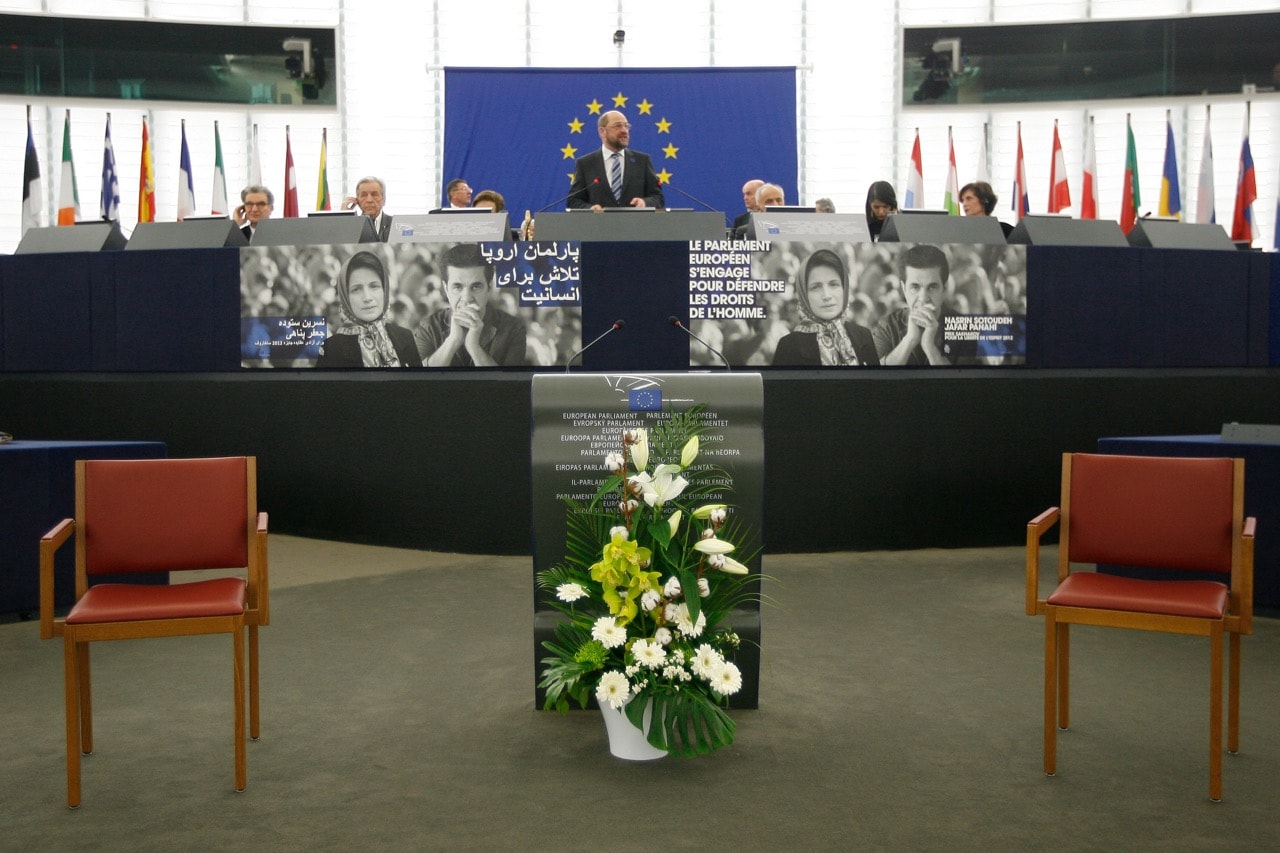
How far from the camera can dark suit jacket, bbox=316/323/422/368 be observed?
600 centimetres

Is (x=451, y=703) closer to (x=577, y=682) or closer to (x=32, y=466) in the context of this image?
(x=577, y=682)

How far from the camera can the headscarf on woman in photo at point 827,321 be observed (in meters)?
5.93

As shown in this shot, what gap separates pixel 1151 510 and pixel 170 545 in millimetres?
2652

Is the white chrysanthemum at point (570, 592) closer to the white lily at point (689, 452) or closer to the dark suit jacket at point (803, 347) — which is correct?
the white lily at point (689, 452)

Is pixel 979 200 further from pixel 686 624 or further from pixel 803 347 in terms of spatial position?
pixel 686 624

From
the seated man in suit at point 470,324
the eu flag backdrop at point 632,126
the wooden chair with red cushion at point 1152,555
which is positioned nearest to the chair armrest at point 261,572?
the wooden chair with red cushion at point 1152,555

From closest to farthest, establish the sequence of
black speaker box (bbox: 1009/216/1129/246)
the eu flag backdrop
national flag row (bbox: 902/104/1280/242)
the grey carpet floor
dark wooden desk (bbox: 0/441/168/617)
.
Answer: the grey carpet floor → dark wooden desk (bbox: 0/441/168/617) → black speaker box (bbox: 1009/216/1129/246) → national flag row (bbox: 902/104/1280/242) → the eu flag backdrop

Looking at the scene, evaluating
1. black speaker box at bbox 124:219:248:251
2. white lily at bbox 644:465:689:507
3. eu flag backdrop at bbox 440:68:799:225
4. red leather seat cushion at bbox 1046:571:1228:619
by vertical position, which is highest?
eu flag backdrop at bbox 440:68:799:225

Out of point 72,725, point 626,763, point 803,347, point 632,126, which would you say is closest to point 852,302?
point 803,347

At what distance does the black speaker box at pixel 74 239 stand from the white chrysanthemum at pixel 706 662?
17.4ft

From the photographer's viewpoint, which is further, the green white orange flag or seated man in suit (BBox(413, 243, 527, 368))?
the green white orange flag

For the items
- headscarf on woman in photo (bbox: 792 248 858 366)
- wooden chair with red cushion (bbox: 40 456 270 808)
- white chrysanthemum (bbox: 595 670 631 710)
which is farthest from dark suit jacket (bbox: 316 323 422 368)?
white chrysanthemum (bbox: 595 670 631 710)

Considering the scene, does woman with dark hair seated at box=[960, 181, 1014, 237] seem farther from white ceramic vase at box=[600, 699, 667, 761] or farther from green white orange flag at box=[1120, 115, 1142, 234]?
white ceramic vase at box=[600, 699, 667, 761]

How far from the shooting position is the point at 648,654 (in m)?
2.85
